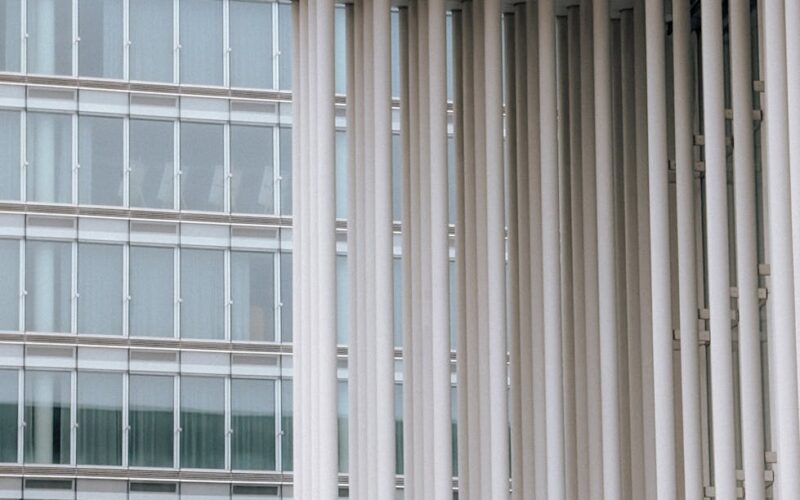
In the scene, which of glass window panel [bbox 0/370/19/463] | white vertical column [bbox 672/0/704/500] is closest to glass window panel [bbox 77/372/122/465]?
glass window panel [bbox 0/370/19/463]

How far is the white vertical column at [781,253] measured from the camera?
20.2 ft

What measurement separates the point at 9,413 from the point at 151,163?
20.2ft

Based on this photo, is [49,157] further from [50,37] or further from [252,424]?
[252,424]

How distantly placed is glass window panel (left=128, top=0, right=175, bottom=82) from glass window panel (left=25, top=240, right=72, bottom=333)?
13.9 ft

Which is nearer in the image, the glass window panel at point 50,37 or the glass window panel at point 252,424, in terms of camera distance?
the glass window panel at point 50,37

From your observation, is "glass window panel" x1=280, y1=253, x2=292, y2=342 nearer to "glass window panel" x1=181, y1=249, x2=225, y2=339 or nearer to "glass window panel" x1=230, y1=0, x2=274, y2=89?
"glass window panel" x1=181, y1=249, x2=225, y2=339

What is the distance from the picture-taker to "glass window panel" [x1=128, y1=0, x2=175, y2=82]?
39.5 metres

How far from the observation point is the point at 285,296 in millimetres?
39938

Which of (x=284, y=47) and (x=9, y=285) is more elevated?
(x=284, y=47)

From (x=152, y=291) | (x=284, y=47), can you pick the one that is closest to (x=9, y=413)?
(x=152, y=291)

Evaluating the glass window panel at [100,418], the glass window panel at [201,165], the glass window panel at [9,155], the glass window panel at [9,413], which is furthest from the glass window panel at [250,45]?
the glass window panel at [9,413]

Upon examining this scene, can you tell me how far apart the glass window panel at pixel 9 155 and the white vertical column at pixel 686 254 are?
32.7 m

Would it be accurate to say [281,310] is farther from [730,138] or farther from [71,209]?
[730,138]

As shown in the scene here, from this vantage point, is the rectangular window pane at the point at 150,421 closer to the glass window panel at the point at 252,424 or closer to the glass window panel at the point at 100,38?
the glass window panel at the point at 252,424
